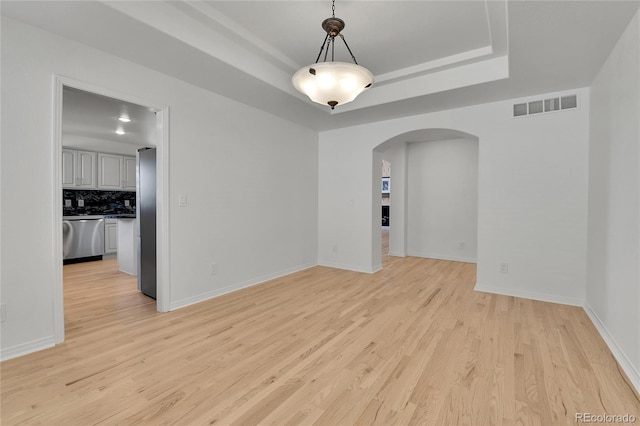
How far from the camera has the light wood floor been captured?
1657 mm

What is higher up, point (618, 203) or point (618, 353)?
point (618, 203)

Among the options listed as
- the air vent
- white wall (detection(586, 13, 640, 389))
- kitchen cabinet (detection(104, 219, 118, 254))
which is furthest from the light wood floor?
kitchen cabinet (detection(104, 219, 118, 254))

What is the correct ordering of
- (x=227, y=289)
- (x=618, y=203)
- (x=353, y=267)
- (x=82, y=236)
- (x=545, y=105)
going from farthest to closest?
1. (x=82, y=236)
2. (x=353, y=267)
3. (x=227, y=289)
4. (x=545, y=105)
5. (x=618, y=203)

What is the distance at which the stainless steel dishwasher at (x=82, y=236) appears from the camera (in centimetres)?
→ 561

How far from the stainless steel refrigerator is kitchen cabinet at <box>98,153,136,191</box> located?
375 centimetres

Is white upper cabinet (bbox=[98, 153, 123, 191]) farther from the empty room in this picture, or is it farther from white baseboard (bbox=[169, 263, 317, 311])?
white baseboard (bbox=[169, 263, 317, 311])

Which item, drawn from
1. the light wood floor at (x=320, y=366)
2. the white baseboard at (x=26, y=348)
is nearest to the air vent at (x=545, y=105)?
the light wood floor at (x=320, y=366)

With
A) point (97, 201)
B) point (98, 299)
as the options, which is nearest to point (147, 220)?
point (98, 299)

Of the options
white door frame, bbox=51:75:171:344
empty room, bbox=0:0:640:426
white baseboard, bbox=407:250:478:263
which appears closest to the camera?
empty room, bbox=0:0:640:426

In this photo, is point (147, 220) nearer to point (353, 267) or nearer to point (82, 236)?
point (353, 267)

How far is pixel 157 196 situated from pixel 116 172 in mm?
4720

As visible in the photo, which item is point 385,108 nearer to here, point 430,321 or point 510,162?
point 510,162

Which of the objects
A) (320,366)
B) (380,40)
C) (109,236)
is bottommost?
(320,366)

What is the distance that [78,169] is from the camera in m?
6.21
